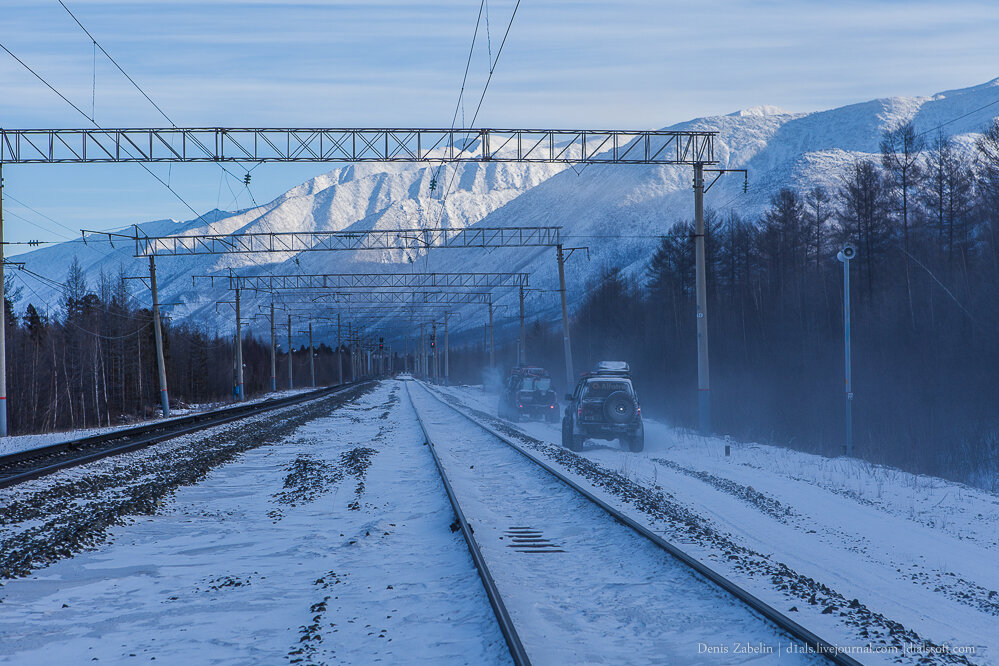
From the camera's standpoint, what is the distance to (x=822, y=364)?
151 ft

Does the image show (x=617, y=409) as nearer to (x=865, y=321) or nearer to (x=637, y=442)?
(x=637, y=442)

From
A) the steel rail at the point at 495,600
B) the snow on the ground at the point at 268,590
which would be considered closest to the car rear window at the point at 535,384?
the snow on the ground at the point at 268,590

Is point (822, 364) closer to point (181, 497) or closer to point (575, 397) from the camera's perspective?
point (575, 397)

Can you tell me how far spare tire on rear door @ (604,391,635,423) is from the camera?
23.4 metres

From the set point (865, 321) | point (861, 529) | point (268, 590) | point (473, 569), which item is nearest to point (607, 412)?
point (861, 529)

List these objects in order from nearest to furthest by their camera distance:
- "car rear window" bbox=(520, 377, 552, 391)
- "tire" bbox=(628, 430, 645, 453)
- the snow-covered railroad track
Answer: the snow-covered railroad track < "tire" bbox=(628, 430, 645, 453) < "car rear window" bbox=(520, 377, 552, 391)

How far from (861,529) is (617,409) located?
38.7 ft

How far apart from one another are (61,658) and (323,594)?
90.6 inches

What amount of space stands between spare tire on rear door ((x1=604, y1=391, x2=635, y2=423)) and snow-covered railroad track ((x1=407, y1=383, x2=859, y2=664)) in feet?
32.8

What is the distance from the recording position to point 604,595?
7.83 meters

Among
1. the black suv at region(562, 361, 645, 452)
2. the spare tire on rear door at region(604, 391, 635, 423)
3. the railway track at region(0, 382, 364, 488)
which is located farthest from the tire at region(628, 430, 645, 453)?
the railway track at region(0, 382, 364, 488)

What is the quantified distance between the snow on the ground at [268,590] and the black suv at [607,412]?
9677 mm

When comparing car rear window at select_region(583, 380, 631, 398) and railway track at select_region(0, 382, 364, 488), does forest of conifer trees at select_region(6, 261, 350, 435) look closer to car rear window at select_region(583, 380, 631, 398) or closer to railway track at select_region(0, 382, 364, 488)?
railway track at select_region(0, 382, 364, 488)

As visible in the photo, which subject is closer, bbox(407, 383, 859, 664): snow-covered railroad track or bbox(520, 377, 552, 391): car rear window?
bbox(407, 383, 859, 664): snow-covered railroad track
